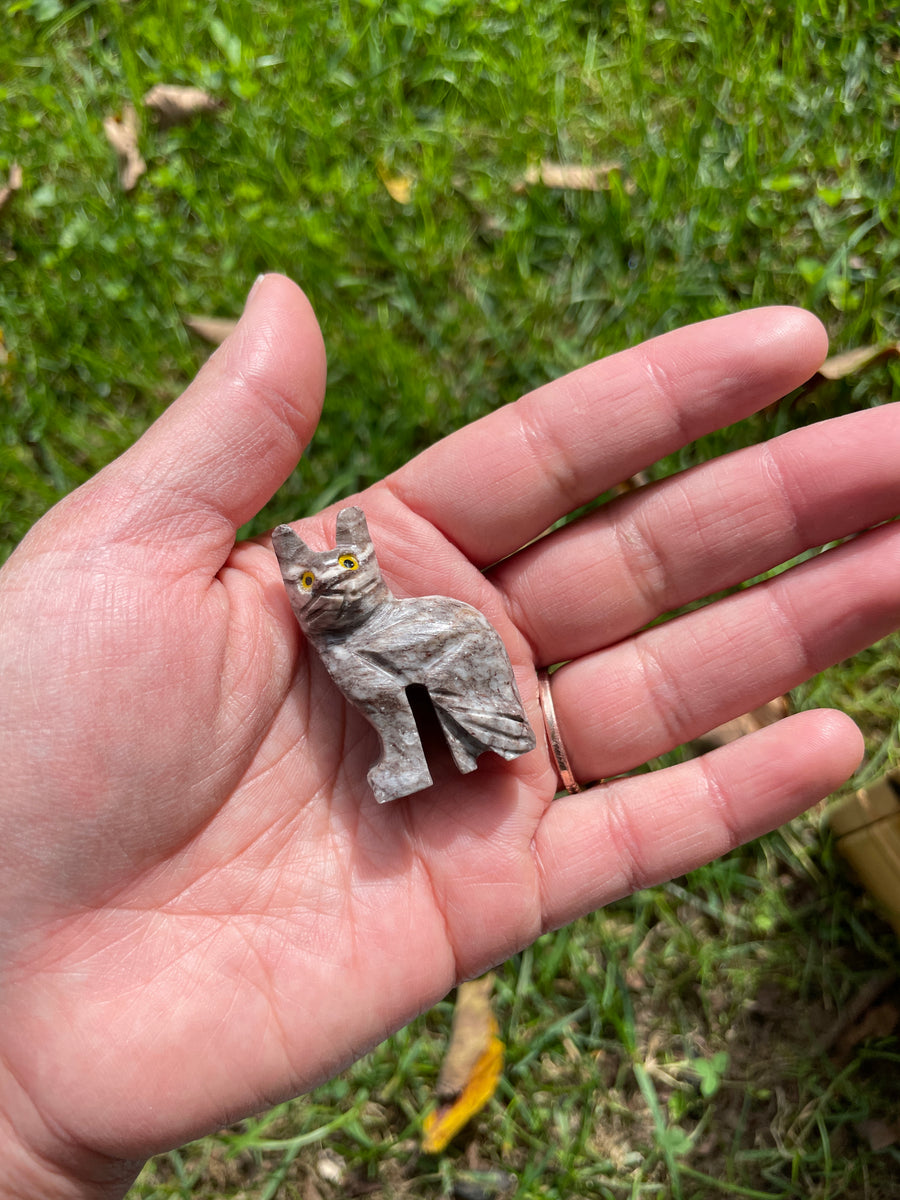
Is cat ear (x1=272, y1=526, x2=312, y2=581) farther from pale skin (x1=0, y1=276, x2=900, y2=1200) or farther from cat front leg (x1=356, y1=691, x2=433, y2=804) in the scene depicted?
cat front leg (x1=356, y1=691, x2=433, y2=804)

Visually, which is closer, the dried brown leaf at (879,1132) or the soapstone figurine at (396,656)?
the soapstone figurine at (396,656)

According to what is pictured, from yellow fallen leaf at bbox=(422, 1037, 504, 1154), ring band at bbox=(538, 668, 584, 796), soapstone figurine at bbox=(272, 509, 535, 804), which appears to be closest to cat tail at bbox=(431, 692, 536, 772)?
soapstone figurine at bbox=(272, 509, 535, 804)

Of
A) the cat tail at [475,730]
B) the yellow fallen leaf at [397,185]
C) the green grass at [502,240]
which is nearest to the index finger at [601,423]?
the cat tail at [475,730]

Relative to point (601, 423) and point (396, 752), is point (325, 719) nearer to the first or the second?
point (396, 752)

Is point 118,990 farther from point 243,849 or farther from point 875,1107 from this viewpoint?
point 875,1107

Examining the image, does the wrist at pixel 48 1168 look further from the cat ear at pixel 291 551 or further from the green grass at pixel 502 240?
the cat ear at pixel 291 551

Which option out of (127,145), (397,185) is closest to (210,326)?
(127,145)
